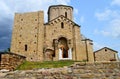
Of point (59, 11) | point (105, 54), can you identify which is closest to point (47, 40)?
point (59, 11)

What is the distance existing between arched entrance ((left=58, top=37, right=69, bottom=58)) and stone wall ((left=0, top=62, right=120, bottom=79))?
93.0 feet

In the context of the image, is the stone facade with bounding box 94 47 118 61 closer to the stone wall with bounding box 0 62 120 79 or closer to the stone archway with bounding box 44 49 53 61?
the stone archway with bounding box 44 49 53 61

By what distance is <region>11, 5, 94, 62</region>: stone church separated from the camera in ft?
114

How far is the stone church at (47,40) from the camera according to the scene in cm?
3478

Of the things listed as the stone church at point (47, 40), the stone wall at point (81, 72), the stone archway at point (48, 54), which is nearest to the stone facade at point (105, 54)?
the stone church at point (47, 40)

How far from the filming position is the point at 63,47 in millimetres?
36500

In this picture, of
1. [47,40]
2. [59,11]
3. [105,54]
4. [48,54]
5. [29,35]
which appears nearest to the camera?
[48,54]

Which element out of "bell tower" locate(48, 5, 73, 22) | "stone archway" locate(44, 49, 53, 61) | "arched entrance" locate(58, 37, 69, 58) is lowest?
"stone archway" locate(44, 49, 53, 61)

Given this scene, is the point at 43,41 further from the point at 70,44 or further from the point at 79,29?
the point at 79,29

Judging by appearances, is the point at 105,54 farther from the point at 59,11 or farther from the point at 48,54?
the point at 59,11

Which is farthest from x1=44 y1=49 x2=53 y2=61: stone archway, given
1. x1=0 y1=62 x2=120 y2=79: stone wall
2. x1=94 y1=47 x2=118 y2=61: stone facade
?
x1=0 y1=62 x2=120 y2=79: stone wall

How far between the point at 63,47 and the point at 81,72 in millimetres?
29514

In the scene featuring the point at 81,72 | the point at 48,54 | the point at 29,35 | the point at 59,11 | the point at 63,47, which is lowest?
the point at 81,72

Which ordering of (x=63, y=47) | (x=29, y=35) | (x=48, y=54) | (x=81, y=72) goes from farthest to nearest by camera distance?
1. (x=63, y=47)
2. (x=29, y=35)
3. (x=48, y=54)
4. (x=81, y=72)
